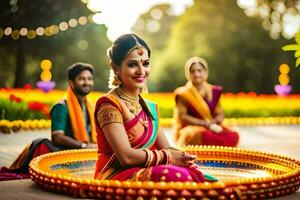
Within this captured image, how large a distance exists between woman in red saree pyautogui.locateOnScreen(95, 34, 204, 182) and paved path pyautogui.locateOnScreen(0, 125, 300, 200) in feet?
1.57

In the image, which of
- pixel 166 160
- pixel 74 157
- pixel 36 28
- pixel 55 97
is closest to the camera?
pixel 166 160

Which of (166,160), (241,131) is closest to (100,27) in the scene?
(241,131)

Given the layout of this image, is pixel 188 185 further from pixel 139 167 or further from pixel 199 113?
pixel 199 113

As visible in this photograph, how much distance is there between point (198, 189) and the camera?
318 centimetres

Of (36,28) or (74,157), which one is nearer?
(74,157)

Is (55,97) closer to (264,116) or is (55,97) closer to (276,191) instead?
(264,116)

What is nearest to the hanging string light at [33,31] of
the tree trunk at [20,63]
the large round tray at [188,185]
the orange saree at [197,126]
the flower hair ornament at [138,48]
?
the tree trunk at [20,63]

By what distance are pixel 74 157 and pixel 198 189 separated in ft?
6.63

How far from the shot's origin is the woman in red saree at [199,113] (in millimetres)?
8320

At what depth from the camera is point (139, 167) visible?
3.54m

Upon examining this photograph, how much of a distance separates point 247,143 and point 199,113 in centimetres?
283

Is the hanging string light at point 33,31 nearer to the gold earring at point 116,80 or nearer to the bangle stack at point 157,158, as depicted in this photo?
the gold earring at point 116,80

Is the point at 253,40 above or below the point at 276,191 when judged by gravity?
above

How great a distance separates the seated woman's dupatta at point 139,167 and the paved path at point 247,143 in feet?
1.32
